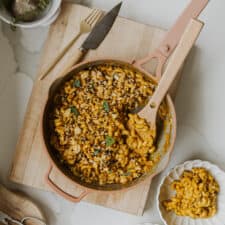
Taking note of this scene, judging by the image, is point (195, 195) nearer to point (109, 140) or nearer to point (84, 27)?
point (109, 140)

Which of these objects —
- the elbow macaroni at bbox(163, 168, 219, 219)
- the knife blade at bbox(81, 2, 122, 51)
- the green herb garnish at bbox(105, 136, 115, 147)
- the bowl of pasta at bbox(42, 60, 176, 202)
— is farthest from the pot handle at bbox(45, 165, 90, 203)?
the knife blade at bbox(81, 2, 122, 51)

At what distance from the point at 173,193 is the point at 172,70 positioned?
0.35 metres

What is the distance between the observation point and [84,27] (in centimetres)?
140

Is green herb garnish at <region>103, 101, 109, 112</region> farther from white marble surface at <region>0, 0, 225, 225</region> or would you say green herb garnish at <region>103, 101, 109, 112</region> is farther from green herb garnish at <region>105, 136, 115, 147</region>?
white marble surface at <region>0, 0, 225, 225</region>

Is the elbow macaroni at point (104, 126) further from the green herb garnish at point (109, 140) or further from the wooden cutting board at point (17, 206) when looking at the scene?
the wooden cutting board at point (17, 206)

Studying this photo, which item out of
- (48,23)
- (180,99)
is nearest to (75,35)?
(48,23)

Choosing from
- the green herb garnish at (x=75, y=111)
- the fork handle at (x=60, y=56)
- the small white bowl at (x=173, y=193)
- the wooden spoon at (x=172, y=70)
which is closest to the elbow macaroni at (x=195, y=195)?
the small white bowl at (x=173, y=193)

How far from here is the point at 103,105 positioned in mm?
1339

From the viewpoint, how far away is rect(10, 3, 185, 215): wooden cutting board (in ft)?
4.67

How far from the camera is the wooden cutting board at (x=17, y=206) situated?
1.44 metres

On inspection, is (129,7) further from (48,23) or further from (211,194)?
(211,194)

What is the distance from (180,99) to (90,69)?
0.25 meters

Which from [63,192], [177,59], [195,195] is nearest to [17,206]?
[63,192]

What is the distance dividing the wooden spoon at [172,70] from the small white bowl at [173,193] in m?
0.15
